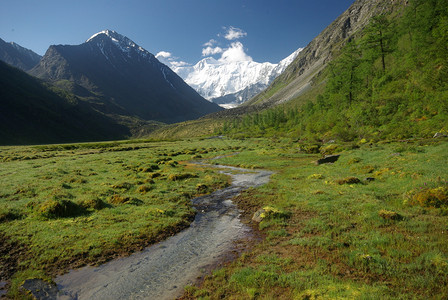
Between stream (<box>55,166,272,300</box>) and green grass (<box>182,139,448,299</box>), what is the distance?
141 centimetres

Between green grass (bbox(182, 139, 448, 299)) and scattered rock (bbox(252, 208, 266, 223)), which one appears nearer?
green grass (bbox(182, 139, 448, 299))

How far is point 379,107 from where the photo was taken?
211 ft

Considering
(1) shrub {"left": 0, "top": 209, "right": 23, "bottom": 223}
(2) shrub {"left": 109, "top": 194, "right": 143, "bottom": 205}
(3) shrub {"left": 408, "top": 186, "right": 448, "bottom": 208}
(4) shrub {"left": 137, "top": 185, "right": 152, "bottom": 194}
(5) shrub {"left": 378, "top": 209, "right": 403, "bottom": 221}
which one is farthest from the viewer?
(4) shrub {"left": 137, "top": 185, "right": 152, "bottom": 194}

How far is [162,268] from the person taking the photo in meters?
12.3

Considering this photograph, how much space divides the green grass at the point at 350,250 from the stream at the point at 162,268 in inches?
55.6

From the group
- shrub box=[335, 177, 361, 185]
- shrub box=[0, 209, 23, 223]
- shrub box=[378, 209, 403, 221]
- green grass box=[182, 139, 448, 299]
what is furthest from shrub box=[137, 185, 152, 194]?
shrub box=[378, 209, 403, 221]

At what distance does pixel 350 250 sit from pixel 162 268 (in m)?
Answer: 10.4

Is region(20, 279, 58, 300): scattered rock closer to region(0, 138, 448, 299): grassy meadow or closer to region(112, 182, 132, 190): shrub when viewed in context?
region(0, 138, 448, 299): grassy meadow

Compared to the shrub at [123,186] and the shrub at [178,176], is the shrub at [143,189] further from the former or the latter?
the shrub at [178,176]

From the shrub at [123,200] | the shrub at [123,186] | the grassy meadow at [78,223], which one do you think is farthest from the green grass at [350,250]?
the shrub at [123,186]

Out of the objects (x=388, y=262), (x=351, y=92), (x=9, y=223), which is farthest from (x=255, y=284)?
(x=351, y=92)

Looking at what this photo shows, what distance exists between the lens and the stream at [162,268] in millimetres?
10531

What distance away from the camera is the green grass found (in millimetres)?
9172

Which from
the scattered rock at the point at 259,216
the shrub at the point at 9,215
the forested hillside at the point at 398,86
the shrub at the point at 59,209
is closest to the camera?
the shrub at the point at 9,215
